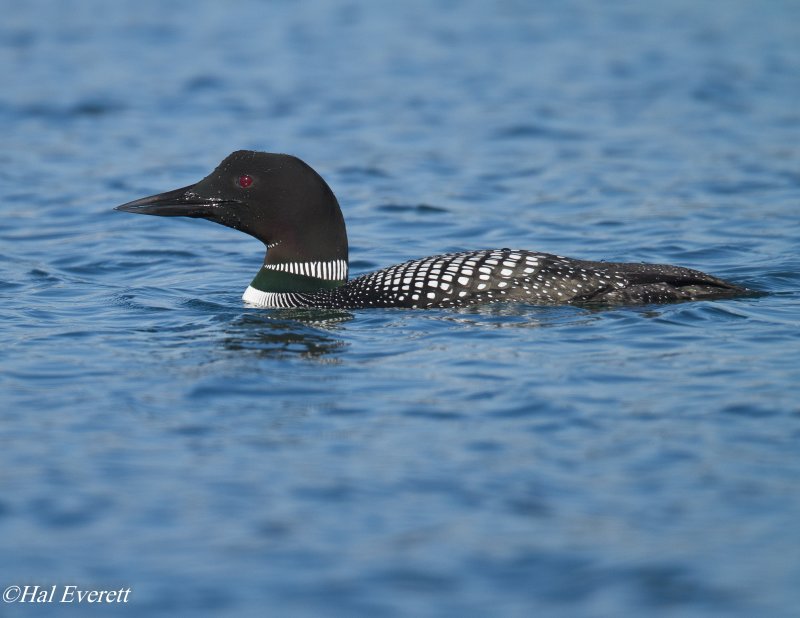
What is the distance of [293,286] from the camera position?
6.43m

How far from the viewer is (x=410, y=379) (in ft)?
17.0

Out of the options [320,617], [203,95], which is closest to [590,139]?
[203,95]

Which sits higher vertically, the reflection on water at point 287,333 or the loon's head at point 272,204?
the loon's head at point 272,204

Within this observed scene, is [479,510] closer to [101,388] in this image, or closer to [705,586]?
[705,586]

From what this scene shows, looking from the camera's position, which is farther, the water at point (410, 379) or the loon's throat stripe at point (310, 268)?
the loon's throat stripe at point (310, 268)

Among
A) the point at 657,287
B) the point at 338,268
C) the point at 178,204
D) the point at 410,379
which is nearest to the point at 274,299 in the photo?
the point at 338,268

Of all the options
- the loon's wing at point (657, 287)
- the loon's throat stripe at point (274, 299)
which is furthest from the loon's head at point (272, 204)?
the loon's wing at point (657, 287)

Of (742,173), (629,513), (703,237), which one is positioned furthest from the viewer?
(742,173)

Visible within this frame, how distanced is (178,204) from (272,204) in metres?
0.45

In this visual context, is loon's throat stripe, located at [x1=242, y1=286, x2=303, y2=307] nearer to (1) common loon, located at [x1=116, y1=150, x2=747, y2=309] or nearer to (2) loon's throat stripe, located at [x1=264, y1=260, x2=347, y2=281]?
(1) common loon, located at [x1=116, y1=150, x2=747, y2=309]

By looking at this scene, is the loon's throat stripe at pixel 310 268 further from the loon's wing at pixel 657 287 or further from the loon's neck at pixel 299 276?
the loon's wing at pixel 657 287

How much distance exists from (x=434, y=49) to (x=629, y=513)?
10.9m

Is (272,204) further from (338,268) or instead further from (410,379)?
(410,379)

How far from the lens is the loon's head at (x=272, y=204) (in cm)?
632
